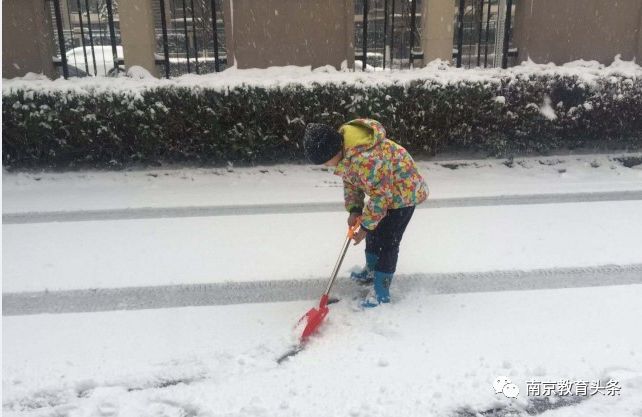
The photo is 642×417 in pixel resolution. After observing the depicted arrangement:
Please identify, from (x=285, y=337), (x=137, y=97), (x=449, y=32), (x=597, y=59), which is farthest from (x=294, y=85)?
(x=597, y=59)

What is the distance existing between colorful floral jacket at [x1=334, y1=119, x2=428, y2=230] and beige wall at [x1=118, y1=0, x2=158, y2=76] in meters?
5.08

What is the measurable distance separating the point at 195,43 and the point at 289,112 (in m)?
2.60

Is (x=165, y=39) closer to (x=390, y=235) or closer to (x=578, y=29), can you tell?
(x=390, y=235)

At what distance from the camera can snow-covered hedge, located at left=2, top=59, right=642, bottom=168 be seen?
19.6 feet

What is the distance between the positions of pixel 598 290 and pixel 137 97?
4.95 m

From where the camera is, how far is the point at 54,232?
4.60m

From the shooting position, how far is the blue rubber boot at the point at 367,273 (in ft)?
11.3

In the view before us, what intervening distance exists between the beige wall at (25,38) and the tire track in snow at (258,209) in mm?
3502

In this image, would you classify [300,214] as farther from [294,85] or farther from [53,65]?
[53,65]

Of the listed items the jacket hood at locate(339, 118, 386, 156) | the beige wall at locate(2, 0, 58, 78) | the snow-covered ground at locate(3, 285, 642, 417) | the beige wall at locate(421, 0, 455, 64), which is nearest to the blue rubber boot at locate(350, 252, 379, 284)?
the snow-covered ground at locate(3, 285, 642, 417)

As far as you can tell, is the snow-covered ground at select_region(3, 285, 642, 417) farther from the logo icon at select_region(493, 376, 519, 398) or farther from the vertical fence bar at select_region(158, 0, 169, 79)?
the vertical fence bar at select_region(158, 0, 169, 79)

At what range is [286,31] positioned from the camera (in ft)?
25.3

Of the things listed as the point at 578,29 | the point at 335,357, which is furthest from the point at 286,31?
the point at 335,357

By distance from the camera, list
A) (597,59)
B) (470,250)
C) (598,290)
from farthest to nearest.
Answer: (597,59), (470,250), (598,290)
